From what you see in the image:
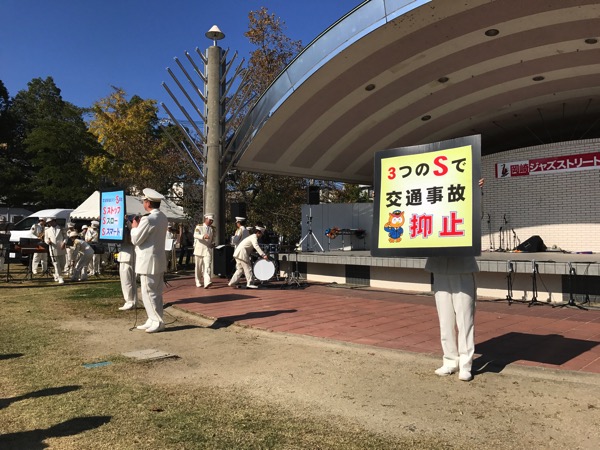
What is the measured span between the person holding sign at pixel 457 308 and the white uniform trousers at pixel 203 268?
8.07 meters

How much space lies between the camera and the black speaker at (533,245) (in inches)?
532

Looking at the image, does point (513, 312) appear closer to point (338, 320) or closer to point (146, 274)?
point (338, 320)

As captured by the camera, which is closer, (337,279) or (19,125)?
(337,279)

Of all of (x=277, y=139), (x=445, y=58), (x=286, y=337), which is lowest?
(x=286, y=337)

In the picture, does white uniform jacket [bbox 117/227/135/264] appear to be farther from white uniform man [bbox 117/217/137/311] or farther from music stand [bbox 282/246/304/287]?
music stand [bbox 282/246/304/287]

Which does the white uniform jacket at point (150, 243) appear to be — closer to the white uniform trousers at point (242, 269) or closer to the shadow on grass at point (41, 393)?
the shadow on grass at point (41, 393)

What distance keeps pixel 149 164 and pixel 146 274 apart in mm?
25709

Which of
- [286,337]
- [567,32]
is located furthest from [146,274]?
[567,32]

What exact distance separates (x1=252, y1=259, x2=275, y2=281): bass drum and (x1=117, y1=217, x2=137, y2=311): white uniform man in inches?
142

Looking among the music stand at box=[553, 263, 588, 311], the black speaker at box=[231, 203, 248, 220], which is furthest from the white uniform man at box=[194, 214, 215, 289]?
the music stand at box=[553, 263, 588, 311]

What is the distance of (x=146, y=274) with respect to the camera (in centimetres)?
698

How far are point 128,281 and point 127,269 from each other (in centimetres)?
25

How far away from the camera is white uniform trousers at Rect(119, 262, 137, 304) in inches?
348

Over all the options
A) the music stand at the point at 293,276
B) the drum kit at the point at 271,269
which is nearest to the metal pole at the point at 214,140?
the drum kit at the point at 271,269
